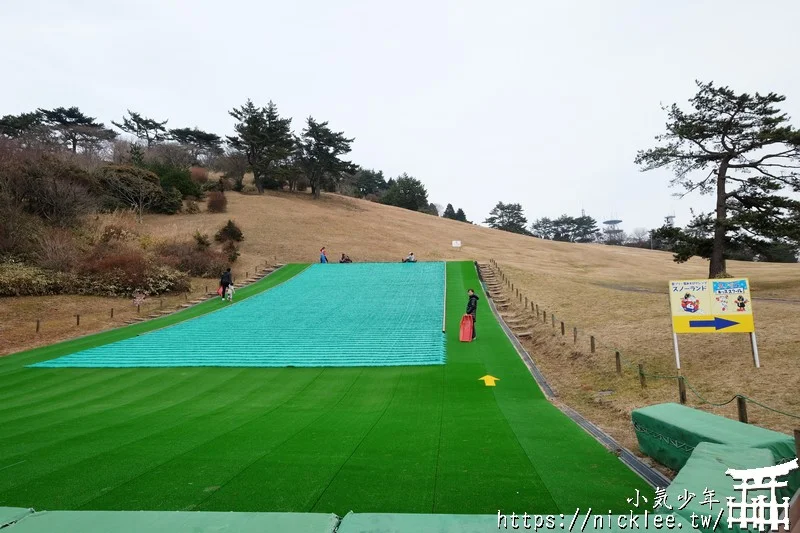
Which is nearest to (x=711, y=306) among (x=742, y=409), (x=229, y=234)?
(x=742, y=409)

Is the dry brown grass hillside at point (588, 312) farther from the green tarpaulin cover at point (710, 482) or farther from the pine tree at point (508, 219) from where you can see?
the pine tree at point (508, 219)

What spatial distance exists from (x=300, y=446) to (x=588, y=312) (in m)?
14.5

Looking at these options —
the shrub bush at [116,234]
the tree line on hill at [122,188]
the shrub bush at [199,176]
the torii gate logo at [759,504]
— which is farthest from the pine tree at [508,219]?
the torii gate logo at [759,504]

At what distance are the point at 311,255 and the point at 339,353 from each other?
22.4m

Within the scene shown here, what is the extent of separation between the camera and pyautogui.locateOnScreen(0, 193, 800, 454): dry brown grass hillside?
9008 millimetres

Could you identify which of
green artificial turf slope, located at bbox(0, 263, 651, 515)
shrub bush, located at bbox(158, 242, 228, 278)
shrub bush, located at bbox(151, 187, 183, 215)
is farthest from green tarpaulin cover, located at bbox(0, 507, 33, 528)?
shrub bush, located at bbox(151, 187, 183, 215)

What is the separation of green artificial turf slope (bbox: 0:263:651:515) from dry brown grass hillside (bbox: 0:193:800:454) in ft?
6.02

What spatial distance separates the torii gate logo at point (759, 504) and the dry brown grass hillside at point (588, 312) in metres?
3.16

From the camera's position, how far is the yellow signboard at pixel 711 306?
984 cm

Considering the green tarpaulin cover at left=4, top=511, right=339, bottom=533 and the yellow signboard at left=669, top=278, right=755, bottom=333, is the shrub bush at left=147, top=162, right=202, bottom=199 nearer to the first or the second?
the yellow signboard at left=669, top=278, right=755, bottom=333

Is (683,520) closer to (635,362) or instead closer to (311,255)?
(635,362)

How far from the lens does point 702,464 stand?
13.8 ft

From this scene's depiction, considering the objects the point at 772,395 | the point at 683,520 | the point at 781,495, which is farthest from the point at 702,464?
the point at 772,395

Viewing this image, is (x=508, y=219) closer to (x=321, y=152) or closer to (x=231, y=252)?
(x=321, y=152)
